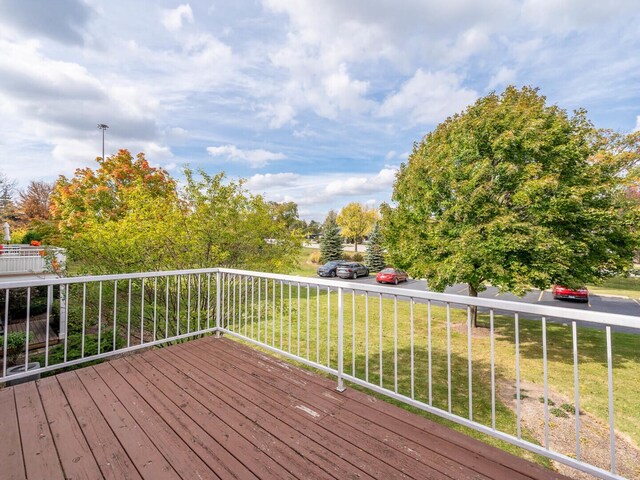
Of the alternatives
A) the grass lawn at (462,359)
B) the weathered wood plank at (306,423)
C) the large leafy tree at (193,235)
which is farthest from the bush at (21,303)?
the weathered wood plank at (306,423)

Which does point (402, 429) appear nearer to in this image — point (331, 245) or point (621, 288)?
→ point (621, 288)

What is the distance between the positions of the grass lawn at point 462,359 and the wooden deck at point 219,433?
25.5 inches

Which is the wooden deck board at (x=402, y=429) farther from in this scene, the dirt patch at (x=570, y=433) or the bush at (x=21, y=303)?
the bush at (x=21, y=303)

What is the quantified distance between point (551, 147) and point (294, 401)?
7.49m

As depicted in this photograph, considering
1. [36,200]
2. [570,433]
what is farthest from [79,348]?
[36,200]

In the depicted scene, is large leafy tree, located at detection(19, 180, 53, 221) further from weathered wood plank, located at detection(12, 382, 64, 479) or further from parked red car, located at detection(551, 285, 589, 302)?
parked red car, located at detection(551, 285, 589, 302)

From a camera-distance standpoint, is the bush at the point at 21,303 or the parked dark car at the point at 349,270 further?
the parked dark car at the point at 349,270

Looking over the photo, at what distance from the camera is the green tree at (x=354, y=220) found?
32719 millimetres

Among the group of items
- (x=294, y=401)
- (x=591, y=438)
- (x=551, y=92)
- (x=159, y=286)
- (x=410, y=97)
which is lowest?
(x=591, y=438)

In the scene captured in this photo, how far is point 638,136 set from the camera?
15266 millimetres

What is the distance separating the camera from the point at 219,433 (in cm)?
176

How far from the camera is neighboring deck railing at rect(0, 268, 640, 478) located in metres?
1.64

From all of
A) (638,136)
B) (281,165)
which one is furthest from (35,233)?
(638,136)

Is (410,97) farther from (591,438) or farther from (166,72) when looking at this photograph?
(591,438)
